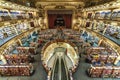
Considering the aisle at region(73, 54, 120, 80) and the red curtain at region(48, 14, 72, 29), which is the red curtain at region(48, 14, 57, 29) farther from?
the aisle at region(73, 54, 120, 80)

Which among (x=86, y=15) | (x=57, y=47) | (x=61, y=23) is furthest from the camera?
(x=61, y=23)

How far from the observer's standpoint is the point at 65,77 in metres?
9.55

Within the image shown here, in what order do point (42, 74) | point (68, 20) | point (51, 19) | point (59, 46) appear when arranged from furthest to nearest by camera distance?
point (51, 19)
point (68, 20)
point (59, 46)
point (42, 74)

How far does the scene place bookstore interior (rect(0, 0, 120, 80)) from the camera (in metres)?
9.46

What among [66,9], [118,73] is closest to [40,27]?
[66,9]

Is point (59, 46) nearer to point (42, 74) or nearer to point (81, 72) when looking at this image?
point (81, 72)

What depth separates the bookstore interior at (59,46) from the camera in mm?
9461

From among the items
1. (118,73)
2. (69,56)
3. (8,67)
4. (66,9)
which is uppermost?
(66,9)

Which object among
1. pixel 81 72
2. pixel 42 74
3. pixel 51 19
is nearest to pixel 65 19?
pixel 51 19

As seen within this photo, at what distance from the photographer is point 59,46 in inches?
595

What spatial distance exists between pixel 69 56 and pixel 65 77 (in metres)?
6.22

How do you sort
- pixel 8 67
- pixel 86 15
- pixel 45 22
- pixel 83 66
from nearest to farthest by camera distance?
pixel 8 67, pixel 83 66, pixel 86 15, pixel 45 22

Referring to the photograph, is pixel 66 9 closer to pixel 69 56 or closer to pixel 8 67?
pixel 69 56

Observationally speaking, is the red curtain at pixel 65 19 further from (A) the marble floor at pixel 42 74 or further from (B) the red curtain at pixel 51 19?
(A) the marble floor at pixel 42 74
